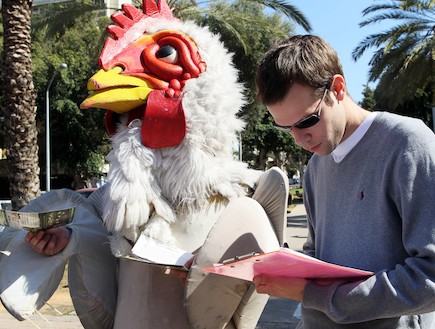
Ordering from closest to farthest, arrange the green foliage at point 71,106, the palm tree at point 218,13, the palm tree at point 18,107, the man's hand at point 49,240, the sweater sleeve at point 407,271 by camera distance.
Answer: the sweater sleeve at point 407,271
the man's hand at point 49,240
the palm tree at point 18,107
the palm tree at point 218,13
the green foliage at point 71,106

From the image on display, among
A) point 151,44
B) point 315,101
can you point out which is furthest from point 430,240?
point 151,44

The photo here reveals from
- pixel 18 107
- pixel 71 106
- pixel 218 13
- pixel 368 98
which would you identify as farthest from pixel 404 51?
pixel 368 98

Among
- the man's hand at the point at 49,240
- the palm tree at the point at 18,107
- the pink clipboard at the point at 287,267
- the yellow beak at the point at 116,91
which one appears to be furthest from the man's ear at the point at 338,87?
the palm tree at the point at 18,107

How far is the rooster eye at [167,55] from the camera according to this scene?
229cm

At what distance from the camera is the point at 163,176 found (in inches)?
85.5

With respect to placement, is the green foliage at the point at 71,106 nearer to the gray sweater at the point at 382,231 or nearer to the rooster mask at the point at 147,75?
the rooster mask at the point at 147,75

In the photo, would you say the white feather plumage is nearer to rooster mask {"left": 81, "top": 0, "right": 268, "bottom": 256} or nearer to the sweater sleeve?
rooster mask {"left": 81, "top": 0, "right": 268, "bottom": 256}

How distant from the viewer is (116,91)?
2.15 m

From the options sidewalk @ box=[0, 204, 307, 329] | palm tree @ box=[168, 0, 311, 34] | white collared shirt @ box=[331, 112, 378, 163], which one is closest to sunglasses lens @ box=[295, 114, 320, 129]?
white collared shirt @ box=[331, 112, 378, 163]

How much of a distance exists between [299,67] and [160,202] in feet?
3.22

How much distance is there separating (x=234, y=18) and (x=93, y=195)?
36.8 ft

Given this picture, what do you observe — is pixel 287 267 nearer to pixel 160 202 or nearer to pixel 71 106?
pixel 160 202

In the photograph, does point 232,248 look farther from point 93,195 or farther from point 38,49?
point 38,49

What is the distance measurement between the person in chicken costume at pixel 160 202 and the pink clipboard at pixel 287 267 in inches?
21.7
